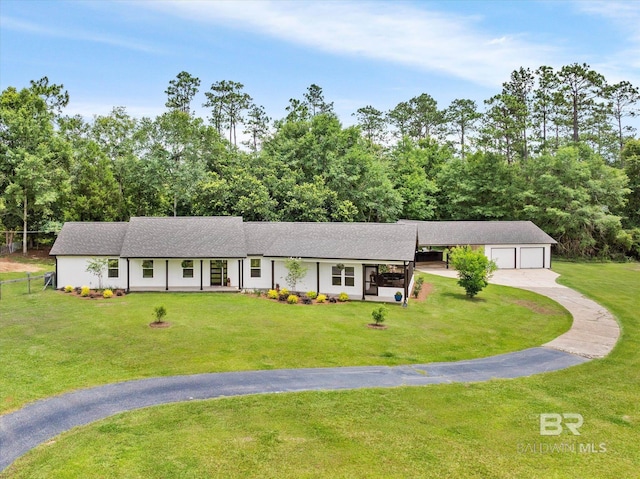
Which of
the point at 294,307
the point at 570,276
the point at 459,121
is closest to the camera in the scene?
the point at 294,307

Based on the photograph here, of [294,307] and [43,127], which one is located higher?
[43,127]

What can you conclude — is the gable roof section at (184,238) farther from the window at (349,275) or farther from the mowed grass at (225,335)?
the window at (349,275)

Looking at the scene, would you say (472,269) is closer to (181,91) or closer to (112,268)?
(112,268)

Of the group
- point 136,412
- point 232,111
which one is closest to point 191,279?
point 136,412

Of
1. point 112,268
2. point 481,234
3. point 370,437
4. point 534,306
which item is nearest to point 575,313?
point 534,306

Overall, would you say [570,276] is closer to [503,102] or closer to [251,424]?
[503,102]

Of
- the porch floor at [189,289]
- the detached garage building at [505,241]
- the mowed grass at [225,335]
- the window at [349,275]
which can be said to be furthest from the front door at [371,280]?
the detached garage building at [505,241]

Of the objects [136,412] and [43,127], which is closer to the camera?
[136,412]
